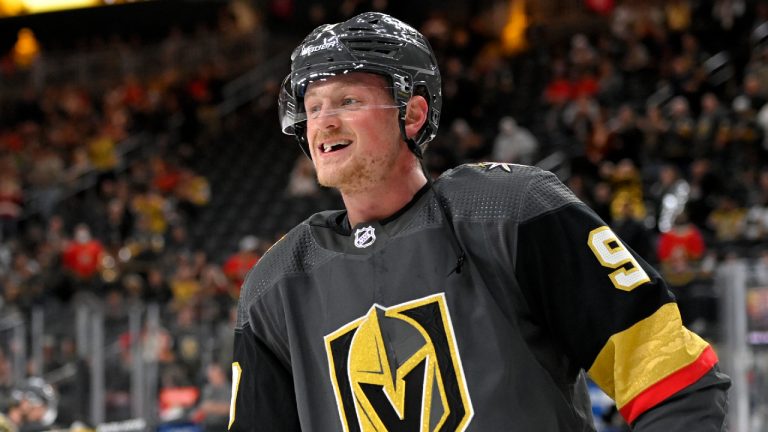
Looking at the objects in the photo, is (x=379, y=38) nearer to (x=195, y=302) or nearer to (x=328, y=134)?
(x=328, y=134)

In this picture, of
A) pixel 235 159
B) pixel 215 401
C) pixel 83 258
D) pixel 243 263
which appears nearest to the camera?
pixel 215 401

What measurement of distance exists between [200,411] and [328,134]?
6459 millimetres

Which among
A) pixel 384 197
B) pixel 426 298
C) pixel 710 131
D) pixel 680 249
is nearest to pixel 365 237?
pixel 384 197

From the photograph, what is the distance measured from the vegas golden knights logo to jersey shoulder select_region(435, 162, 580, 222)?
0.17m

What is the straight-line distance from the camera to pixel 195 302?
8930mm

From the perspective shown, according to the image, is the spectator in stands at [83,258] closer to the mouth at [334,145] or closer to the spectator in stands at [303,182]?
the spectator in stands at [303,182]

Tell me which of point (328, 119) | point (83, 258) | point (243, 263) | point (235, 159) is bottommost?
point (328, 119)

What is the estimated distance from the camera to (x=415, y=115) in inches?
86.0

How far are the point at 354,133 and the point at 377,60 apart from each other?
140mm

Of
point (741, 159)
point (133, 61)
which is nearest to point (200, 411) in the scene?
point (741, 159)

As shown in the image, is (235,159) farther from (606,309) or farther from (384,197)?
(606,309)

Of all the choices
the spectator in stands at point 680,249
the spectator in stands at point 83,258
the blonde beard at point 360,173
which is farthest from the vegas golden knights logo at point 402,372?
the spectator in stands at point 83,258

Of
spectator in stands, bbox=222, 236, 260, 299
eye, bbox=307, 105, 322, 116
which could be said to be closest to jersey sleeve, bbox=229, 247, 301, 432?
eye, bbox=307, 105, 322, 116

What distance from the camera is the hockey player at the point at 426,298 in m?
1.86
